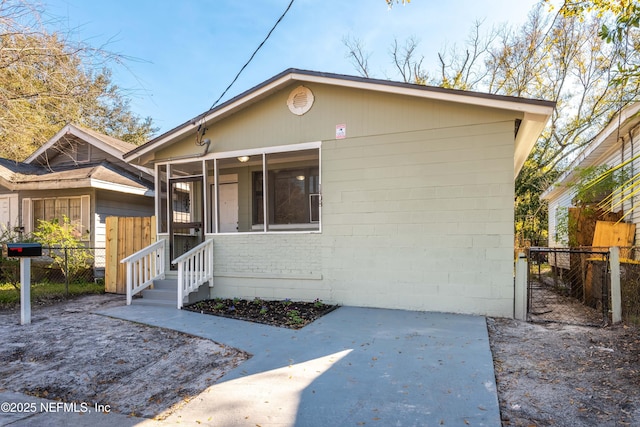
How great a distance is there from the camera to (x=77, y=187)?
997 centimetres

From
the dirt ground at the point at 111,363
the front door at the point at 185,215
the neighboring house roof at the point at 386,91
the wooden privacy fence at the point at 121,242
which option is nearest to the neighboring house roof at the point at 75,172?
the front door at the point at 185,215

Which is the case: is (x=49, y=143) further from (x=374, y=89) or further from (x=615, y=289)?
(x=615, y=289)

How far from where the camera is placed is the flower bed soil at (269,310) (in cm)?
562

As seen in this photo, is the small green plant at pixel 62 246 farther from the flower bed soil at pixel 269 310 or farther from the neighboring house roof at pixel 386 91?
the flower bed soil at pixel 269 310

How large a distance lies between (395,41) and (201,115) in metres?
19.4

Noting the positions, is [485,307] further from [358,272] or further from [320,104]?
[320,104]

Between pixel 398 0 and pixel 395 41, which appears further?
pixel 395 41

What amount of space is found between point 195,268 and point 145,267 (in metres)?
1.12

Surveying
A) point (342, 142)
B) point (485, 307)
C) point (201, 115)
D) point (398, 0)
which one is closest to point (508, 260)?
point (485, 307)

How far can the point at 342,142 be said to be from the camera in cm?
678

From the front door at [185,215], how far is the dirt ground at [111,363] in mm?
2853

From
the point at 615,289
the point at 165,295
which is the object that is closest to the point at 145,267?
the point at 165,295

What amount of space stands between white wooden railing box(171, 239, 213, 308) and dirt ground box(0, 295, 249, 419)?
1308 mm

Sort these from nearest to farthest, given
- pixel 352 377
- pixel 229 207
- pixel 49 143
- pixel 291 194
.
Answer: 1. pixel 352 377
2. pixel 291 194
3. pixel 229 207
4. pixel 49 143
